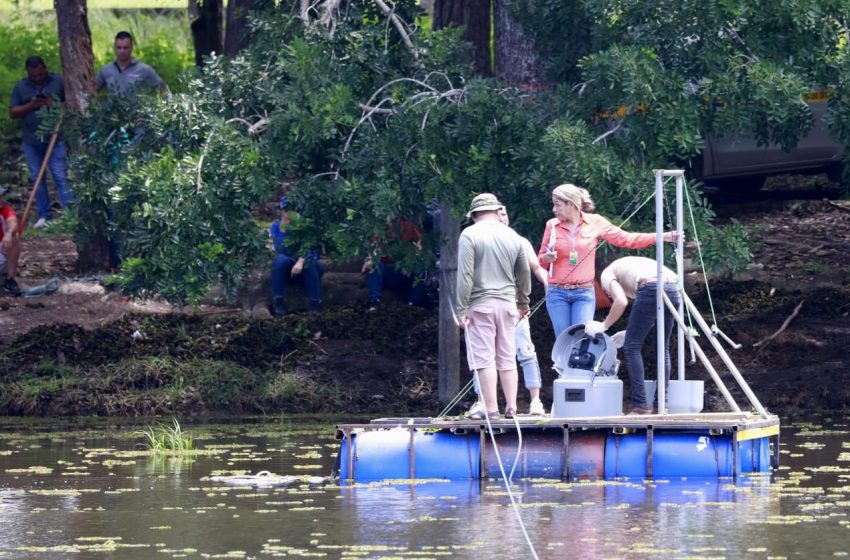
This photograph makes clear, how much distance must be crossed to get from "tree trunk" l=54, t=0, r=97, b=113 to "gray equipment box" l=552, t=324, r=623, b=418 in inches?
365

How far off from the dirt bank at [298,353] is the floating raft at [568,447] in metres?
4.41

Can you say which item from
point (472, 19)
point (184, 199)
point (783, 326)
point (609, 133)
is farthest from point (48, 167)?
point (609, 133)

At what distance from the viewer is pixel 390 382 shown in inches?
702

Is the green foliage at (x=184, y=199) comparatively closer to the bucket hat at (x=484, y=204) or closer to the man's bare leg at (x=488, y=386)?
the bucket hat at (x=484, y=204)

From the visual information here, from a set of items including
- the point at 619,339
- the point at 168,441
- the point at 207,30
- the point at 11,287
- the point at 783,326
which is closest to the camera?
the point at 619,339

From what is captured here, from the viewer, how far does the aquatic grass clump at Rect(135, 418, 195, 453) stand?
14.5m

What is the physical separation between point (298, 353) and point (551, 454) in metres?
6.23

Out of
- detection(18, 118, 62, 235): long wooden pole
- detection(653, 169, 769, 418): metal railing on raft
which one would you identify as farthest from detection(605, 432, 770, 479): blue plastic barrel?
detection(18, 118, 62, 235): long wooden pole

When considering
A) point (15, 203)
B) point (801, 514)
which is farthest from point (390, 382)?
point (15, 203)

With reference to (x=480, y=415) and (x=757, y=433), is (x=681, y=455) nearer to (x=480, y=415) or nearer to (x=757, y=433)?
(x=757, y=433)

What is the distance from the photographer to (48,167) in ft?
75.4

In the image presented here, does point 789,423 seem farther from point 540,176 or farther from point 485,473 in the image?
point 485,473

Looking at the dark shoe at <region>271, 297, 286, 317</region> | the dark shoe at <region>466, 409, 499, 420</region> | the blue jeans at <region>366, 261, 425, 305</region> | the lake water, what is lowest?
the lake water

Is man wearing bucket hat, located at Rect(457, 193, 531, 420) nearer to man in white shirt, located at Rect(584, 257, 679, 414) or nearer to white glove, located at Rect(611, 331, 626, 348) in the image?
man in white shirt, located at Rect(584, 257, 679, 414)
